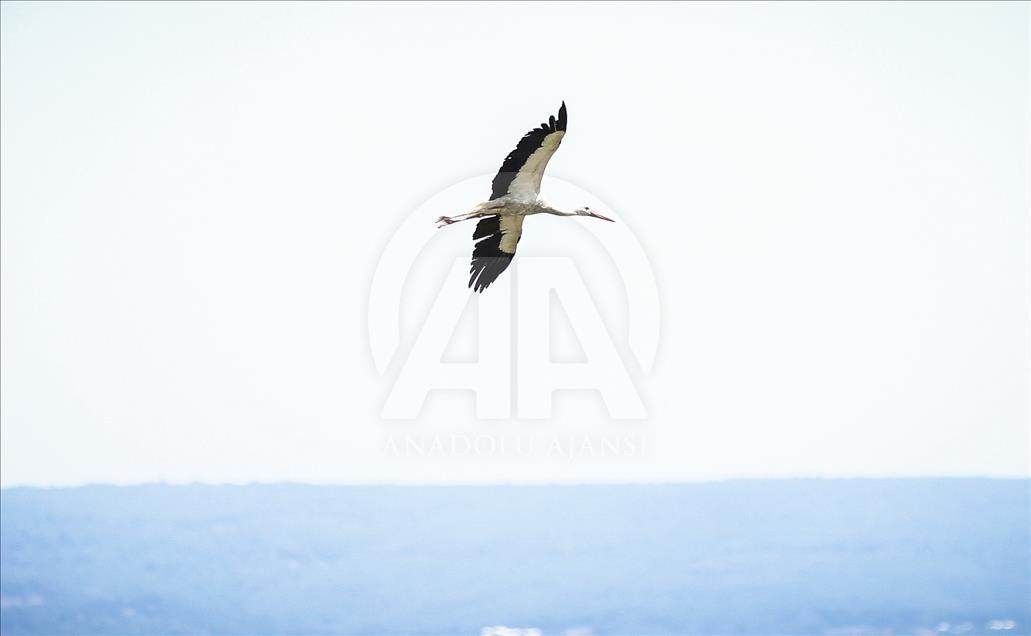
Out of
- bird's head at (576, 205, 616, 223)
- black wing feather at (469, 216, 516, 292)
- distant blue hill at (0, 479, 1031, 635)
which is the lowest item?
black wing feather at (469, 216, 516, 292)

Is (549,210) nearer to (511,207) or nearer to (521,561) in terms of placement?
(511,207)

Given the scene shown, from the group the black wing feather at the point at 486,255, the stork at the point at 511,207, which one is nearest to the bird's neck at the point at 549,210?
the stork at the point at 511,207

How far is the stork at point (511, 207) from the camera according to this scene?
639 inches

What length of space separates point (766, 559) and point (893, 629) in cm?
1178

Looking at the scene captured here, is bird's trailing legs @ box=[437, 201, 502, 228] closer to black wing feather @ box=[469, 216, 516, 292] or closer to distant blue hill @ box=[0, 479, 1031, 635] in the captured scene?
black wing feather @ box=[469, 216, 516, 292]

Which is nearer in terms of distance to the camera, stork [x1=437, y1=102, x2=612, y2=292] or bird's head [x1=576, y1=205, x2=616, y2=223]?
stork [x1=437, y1=102, x2=612, y2=292]

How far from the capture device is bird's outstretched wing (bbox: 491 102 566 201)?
16047mm

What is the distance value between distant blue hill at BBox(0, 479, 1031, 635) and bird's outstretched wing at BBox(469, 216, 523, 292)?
2236 inches

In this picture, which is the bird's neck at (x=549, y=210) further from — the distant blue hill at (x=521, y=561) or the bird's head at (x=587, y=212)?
the distant blue hill at (x=521, y=561)

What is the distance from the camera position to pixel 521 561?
284 ft

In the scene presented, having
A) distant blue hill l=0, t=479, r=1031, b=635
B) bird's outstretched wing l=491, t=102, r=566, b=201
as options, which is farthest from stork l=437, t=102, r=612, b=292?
distant blue hill l=0, t=479, r=1031, b=635

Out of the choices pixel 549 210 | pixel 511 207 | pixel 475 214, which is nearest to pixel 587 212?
pixel 549 210

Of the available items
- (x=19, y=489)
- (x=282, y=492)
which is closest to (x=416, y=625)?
(x=282, y=492)

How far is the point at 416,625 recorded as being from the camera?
7581 cm
